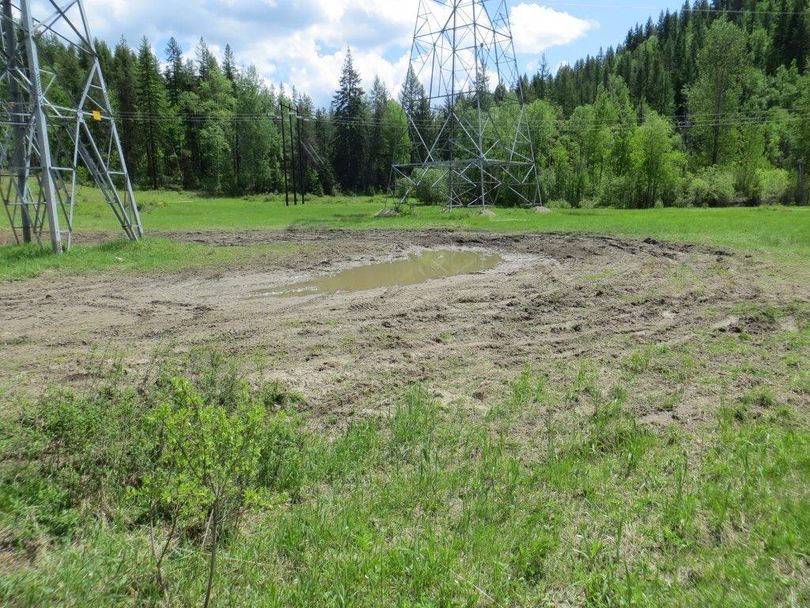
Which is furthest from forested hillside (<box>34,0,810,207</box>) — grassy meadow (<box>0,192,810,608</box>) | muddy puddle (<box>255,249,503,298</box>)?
grassy meadow (<box>0,192,810,608</box>)

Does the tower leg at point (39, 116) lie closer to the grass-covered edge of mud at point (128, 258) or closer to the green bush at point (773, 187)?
the grass-covered edge of mud at point (128, 258)

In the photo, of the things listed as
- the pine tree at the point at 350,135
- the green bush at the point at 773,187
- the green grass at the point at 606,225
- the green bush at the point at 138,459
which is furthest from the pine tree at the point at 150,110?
the green bush at the point at 138,459

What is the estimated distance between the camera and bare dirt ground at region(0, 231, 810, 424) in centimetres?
652

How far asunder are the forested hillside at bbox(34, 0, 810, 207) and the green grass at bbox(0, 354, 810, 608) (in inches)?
1259

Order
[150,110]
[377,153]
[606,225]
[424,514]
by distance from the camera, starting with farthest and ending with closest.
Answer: [377,153]
[150,110]
[606,225]
[424,514]

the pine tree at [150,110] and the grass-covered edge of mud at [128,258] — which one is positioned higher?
the pine tree at [150,110]

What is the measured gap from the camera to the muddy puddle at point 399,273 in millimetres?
12641

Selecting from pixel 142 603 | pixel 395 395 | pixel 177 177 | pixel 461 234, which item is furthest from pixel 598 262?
pixel 177 177

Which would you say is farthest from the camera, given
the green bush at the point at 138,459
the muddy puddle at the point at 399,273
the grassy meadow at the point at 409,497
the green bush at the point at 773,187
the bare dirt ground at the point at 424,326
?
the green bush at the point at 773,187

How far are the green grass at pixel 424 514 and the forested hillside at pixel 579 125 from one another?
105 ft

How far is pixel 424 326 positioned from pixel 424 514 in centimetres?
538

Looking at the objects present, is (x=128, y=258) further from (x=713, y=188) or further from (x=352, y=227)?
(x=713, y=188)

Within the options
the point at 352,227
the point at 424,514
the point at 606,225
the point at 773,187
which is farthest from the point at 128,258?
the point at 773,187

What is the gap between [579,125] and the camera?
5734 centimetres
